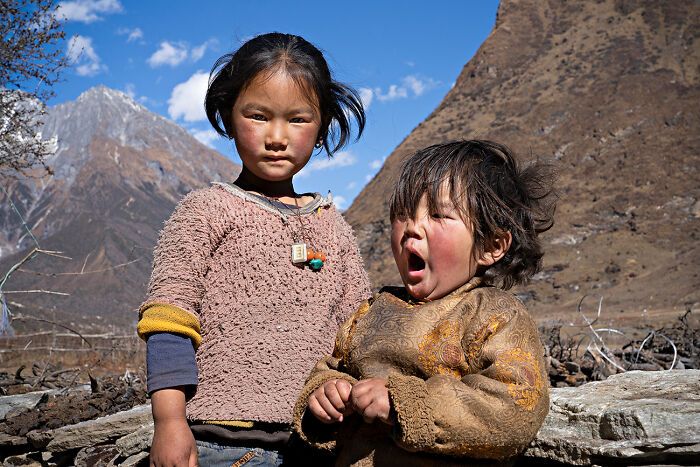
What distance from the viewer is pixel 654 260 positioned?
27.8 m

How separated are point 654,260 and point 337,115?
29.5 metres

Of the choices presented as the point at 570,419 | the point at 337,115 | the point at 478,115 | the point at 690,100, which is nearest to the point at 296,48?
the point at 337,115

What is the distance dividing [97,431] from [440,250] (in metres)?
2.84

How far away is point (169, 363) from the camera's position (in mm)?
1473

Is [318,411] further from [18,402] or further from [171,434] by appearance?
[18,402]

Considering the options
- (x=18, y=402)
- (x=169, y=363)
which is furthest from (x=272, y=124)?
(x=18, y=402)

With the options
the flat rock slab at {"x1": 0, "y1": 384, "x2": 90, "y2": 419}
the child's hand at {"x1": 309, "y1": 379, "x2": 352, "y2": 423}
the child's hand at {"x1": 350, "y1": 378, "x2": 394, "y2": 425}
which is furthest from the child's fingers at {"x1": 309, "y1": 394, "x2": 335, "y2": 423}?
the flat rock slab at {"x1": 0, "y1": 384, "x2": 90, "y2": 419}

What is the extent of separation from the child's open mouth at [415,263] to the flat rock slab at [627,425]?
2.37 ft

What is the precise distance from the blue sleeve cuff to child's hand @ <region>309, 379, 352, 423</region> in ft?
1.06

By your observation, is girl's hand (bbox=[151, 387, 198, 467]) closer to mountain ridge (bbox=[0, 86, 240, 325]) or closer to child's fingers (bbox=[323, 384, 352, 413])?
child's fingers (bbox=[323, 384, 352, 413])

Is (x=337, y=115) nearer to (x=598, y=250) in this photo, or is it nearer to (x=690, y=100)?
(x=598, y=250)

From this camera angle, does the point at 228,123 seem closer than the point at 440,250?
No

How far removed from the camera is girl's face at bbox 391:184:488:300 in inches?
57.1

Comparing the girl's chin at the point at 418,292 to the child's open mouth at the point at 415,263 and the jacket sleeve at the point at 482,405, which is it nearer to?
the child's open mouth at the point at 415,263
